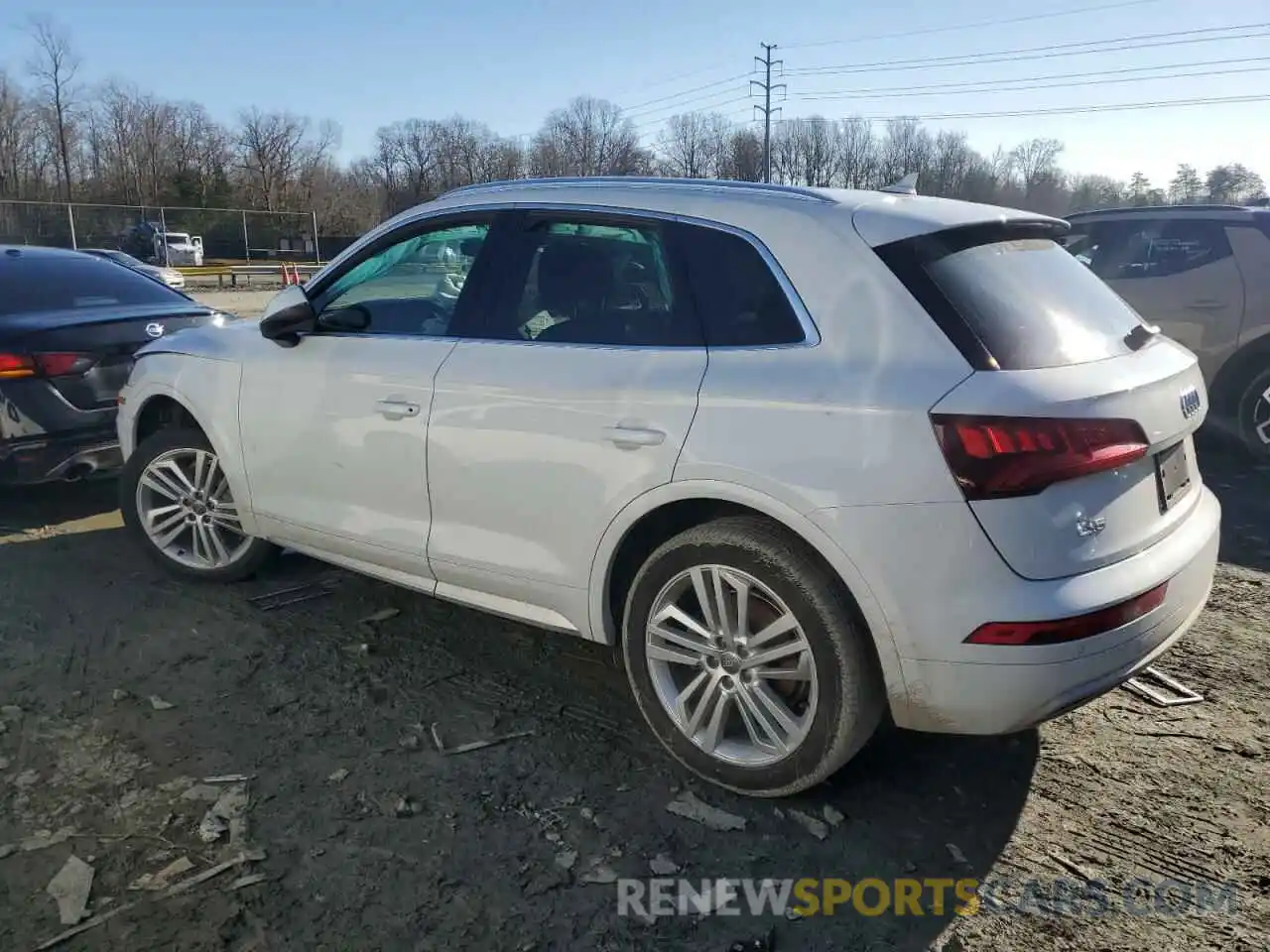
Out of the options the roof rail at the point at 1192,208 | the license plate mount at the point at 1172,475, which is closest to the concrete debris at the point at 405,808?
the license plate mount at the point at 1172,475

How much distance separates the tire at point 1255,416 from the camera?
22.2 feet

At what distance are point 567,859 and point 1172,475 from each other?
211 centimetres

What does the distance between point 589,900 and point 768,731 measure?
28.5 inches

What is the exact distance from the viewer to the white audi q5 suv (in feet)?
8.23

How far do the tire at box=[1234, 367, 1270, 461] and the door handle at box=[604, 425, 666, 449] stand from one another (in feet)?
19.0

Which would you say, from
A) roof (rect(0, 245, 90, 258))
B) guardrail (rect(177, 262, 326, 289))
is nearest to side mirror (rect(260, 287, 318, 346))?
roof (rect(0, 245, 90, 258))

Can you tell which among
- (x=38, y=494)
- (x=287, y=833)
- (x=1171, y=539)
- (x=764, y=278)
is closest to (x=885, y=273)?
(x=764, y=278)

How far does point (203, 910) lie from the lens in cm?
250

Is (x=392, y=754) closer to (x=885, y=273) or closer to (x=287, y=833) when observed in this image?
(x=287, y=833)

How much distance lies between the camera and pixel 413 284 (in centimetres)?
388

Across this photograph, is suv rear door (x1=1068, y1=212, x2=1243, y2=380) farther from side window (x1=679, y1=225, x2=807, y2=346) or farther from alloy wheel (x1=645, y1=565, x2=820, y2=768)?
alloy wheel (x1=645, y1=565, x2=820, y2=768)

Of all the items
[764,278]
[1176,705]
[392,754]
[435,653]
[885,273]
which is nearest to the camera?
[885,273]

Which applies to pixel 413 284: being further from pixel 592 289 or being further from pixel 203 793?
pixel 203 793

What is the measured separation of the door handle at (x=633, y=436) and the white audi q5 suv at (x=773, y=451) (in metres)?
0.01
